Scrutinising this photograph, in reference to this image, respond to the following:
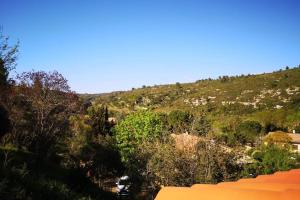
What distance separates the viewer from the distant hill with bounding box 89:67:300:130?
7125cm

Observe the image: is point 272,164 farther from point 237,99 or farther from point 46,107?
point 237,99

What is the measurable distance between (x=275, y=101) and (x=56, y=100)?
66.1m

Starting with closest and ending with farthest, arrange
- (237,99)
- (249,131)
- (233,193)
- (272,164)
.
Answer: (233,193) → (272,164) → (249,131) → (237,99)

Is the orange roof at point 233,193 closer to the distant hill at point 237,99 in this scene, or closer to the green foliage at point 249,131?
the green foliage at point 249,131

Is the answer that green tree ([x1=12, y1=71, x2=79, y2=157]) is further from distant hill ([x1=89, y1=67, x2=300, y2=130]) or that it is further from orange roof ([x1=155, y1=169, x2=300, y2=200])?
distant hill ([x1=89, y1=67, x2=300, y2=130])

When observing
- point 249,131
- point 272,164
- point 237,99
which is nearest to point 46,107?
point 272,164

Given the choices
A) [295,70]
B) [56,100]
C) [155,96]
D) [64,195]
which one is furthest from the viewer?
[155,96]

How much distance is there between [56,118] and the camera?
21.5 metres

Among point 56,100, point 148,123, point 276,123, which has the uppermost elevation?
point 56,100

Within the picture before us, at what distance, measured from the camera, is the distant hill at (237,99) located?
234 ft

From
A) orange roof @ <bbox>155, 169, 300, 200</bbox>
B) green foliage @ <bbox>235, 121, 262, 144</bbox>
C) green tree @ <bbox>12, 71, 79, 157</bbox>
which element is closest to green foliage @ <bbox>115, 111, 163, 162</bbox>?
green tree @ <bbox>12, 71, 79, 157</bbox>

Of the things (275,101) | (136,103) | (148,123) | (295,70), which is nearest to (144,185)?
(148,123)

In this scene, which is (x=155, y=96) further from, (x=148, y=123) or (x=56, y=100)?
(x=56, y=100)

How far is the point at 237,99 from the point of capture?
8556 cm
